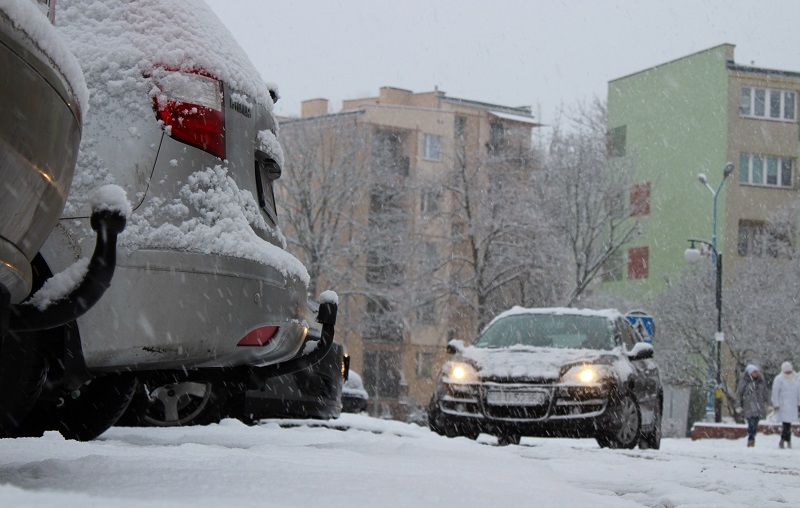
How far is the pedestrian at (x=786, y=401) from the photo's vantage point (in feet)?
76.9

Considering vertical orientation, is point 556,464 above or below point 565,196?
below

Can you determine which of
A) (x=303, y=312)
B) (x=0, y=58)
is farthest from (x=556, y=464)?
(x=0, y=58)

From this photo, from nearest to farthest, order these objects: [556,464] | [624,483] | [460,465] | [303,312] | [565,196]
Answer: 1. [303,312]
2. [460,465]
3. [624,483]
4. [556,464]
5. [565,196]

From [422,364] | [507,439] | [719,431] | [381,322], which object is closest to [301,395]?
[507,439]

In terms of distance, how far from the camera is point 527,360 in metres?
11.9

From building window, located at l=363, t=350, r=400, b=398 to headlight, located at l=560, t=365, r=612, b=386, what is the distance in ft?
155

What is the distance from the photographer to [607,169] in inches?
1777

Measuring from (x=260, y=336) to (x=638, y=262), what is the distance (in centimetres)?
5625

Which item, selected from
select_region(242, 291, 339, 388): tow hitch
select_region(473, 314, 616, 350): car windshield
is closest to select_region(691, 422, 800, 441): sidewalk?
select_region(473, 314, 616, 350): car windshield

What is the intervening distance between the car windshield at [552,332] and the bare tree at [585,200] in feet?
93.5

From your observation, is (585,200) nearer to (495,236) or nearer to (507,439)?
(495,236)

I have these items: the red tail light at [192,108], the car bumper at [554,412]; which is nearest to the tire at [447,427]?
the car bumper at [554,412]

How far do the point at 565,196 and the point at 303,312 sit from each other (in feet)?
127

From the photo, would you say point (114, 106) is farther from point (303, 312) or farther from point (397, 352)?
point (397, 352)
